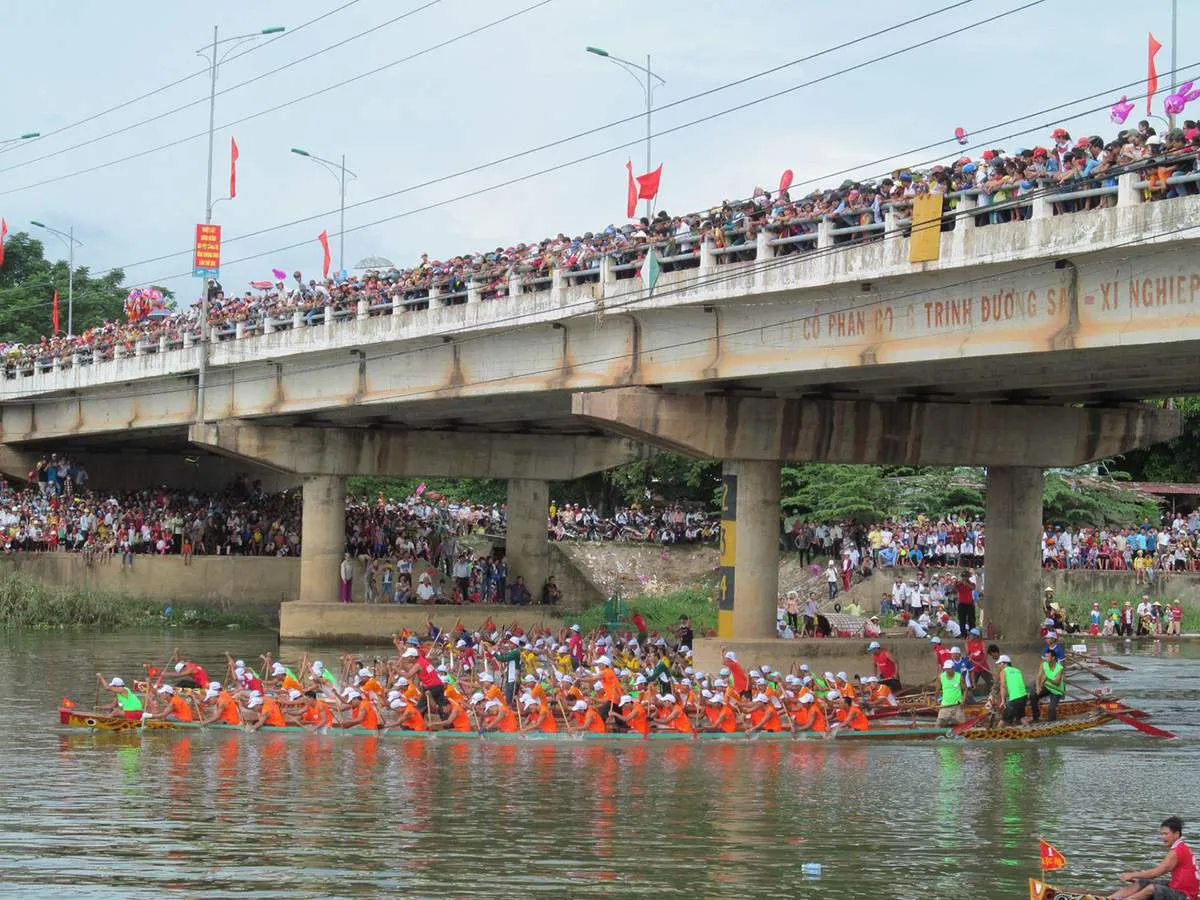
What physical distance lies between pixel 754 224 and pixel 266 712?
11.0 m

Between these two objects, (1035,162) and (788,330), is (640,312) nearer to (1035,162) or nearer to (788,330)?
(788,330)

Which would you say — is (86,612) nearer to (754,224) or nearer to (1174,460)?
(754,224)

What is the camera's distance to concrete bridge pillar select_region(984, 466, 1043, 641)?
35.4m

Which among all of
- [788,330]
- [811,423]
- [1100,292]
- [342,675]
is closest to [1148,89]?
[1100,292]

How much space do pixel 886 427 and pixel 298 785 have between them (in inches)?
622

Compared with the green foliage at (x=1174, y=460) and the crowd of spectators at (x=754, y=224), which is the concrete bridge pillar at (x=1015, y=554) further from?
the green foliage at (x=1174, y=460)

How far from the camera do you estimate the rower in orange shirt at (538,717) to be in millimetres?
26656

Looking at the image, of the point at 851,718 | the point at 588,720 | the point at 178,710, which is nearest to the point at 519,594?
the point at 851,718

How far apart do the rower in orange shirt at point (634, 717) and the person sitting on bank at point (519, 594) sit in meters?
21.7

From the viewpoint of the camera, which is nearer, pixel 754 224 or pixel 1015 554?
pixel 754 224

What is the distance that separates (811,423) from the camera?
3259 centimetres

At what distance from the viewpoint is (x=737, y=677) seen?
93.3 feet

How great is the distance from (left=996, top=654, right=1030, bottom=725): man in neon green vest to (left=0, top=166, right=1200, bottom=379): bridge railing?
7.46m

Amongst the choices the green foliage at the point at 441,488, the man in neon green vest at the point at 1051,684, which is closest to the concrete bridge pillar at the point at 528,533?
the green foliage at the point at 441,488
